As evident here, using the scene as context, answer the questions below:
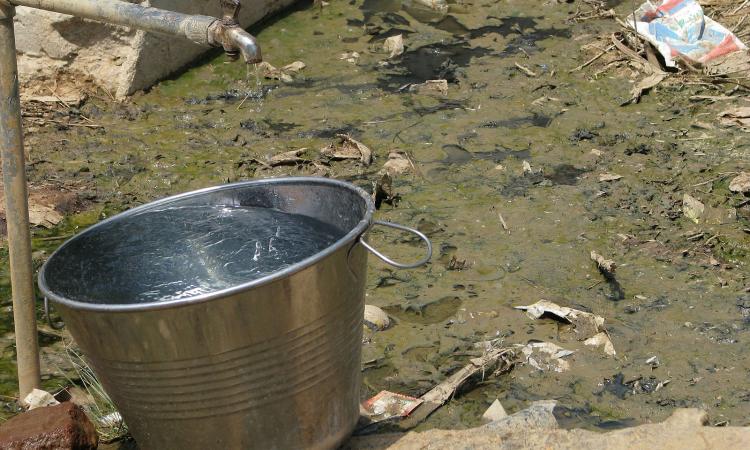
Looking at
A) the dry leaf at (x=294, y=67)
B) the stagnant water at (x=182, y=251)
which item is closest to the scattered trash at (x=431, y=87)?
the dry leaf at (x=294, y=67)

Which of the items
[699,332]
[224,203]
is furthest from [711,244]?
[224,203]

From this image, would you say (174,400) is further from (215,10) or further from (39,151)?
(215,10)

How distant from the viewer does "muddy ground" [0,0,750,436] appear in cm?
396

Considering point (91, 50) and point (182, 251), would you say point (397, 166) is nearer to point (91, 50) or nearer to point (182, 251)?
point (91, 50)

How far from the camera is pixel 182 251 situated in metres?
3.31

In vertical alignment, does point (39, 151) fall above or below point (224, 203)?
below

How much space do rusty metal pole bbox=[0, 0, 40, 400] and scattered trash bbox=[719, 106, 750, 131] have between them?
4.30 meters

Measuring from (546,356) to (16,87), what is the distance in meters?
2.26

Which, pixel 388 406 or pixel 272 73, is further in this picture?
pixel 272 73

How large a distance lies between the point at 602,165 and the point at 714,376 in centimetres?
211

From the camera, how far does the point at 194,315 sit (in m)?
2.65

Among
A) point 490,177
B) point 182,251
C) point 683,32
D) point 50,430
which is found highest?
point 182,251

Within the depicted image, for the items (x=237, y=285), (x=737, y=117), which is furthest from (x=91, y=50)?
(x=237, y=285)

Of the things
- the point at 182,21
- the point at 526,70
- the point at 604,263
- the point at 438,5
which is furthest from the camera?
the point at 438,5
